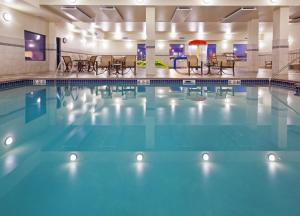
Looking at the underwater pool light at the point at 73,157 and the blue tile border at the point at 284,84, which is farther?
the blue tile border at the point at 284,84

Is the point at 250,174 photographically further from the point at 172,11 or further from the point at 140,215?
the point at 172,11

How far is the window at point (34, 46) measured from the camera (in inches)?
464

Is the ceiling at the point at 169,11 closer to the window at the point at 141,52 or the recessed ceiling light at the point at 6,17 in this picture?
the recessed ceiling light at the point at 6,17

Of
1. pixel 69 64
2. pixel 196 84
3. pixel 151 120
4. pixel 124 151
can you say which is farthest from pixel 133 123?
pixel 69 64

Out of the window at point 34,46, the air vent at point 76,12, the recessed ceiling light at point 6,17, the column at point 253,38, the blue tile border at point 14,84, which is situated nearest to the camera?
the blue tile border at point 14,84

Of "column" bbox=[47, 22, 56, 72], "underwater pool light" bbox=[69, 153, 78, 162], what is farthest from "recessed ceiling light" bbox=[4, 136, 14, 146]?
"column" bbox=[47, 22, 56, 72]

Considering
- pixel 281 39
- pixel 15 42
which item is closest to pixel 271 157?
pixel 281 39

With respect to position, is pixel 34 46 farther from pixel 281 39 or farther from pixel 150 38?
pixel 281 39

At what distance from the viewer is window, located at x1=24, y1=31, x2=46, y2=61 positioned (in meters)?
11.8

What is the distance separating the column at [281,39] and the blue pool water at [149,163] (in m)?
6.13

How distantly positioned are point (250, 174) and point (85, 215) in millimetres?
1208

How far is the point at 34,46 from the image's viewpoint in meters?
12.4

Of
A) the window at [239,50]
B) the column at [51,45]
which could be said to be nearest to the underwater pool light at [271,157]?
the column at [51,45]

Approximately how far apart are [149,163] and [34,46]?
11198 millimetres
